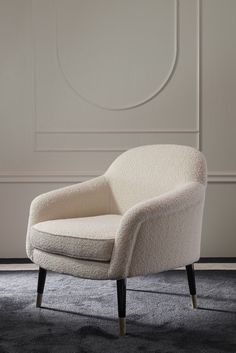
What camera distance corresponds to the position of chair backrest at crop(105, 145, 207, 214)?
2926 millimetres

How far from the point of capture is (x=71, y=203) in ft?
10.0

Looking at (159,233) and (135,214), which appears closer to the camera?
(135,214)

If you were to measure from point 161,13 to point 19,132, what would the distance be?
1.10 m

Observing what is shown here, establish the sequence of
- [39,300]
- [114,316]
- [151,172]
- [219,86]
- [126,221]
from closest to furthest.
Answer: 1. [126,221]
2. [114,316]
3. [39,300]
4. [151,172]
5. [219,86]

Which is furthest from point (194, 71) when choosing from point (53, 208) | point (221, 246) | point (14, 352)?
point (14, 352)

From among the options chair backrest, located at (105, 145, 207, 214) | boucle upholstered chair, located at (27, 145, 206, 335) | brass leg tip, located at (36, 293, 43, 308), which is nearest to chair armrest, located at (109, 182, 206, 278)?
boucle upholstered chair, located at (27, 145, 206, 335)

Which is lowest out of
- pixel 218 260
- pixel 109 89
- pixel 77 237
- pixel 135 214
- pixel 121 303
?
pixel 218 260

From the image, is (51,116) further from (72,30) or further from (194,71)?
(194,71)

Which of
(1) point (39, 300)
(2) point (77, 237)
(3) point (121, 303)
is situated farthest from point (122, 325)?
(1) point (39, 300)

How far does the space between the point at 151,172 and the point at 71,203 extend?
0.41 meters

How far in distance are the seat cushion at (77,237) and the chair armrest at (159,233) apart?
0.06m

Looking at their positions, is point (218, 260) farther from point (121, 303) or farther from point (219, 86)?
point (121, 303)

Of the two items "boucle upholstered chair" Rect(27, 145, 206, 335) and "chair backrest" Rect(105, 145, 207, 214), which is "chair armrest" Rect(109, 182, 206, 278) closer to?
"boucle upholstered chair" Rect(27, 145, 206, 335)

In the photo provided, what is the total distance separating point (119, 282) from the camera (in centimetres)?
252
